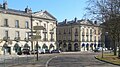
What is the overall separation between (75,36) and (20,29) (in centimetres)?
3685

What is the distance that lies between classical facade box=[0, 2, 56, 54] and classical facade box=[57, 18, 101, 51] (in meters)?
17.5

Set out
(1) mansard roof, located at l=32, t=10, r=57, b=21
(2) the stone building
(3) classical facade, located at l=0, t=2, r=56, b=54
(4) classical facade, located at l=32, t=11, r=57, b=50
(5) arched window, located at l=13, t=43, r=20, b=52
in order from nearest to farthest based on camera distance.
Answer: (2) the stone building, (3) classical facade, located at l=0, t=2, r=56, b=54, (5) arched window, located at l=13, t=43, r=20, b=52, (4) classical facade, located at l=32, t=11, r=57, b=50, (1) mansard roof, located at l=32, t=10, r=57, b=21

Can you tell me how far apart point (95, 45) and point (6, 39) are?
58.3 meters

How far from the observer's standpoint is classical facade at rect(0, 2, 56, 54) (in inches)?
3088

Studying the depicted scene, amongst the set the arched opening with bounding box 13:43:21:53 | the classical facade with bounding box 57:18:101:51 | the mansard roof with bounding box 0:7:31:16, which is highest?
the mansard roof with bounding box 0:7:31:16

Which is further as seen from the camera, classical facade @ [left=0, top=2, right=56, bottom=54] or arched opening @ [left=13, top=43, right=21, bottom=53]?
arched opening @ [left=13, top=43, right=21, bottom=53]

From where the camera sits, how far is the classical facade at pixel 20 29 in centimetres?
7844

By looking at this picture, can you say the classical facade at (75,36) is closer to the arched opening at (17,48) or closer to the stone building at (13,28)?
the stone building at (13,28)

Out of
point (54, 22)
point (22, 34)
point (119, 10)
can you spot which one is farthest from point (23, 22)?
point (119, 10)

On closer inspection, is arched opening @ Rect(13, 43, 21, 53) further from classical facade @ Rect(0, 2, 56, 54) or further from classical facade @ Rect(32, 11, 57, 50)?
classical facade @ Rect(32, 11, 57, 50)

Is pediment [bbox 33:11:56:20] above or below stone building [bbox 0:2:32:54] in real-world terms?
above

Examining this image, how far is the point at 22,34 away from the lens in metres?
86.1

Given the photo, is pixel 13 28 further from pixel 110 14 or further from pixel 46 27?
pixel 110 14

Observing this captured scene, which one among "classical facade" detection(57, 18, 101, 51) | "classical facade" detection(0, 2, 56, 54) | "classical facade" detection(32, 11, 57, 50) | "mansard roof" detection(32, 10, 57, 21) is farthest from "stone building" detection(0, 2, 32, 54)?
"classical facade" detection(57, 18, 101, 51)
